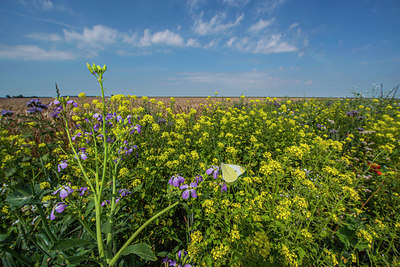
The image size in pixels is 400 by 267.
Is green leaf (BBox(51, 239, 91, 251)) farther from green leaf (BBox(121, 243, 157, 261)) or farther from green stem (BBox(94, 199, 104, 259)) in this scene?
green leaf (BBox(121, 243, 157, 261))

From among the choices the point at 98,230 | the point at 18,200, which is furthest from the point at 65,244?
the point at 18,200

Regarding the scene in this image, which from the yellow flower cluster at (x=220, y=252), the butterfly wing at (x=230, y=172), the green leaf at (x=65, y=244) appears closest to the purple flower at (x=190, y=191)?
the butterfly wing at (x=230, y=172)

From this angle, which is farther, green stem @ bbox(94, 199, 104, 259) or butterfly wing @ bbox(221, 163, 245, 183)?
butterfly wing @ bbox(221, 163, 245, 183)

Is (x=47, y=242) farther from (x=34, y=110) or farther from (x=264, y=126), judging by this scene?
(x=264, y=126)

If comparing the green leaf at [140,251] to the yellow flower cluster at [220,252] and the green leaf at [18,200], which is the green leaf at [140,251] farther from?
the yellow flower cluster at [220,252]

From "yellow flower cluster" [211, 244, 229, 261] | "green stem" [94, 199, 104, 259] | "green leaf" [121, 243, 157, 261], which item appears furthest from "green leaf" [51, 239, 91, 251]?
"yellow flower cluster" [211, 244, 229, 261]

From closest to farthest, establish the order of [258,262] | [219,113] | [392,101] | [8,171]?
[8,171]
[258,262]
[219,113]
[392,101]

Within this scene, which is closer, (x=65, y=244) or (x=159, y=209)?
(x=65, y=244)

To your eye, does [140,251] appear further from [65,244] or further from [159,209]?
[159,209]

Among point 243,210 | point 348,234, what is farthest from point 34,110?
point 348,234

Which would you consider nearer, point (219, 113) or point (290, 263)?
point (290, 263)

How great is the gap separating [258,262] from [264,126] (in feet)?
12.2

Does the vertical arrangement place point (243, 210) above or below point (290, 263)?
above

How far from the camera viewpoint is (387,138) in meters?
4.83
